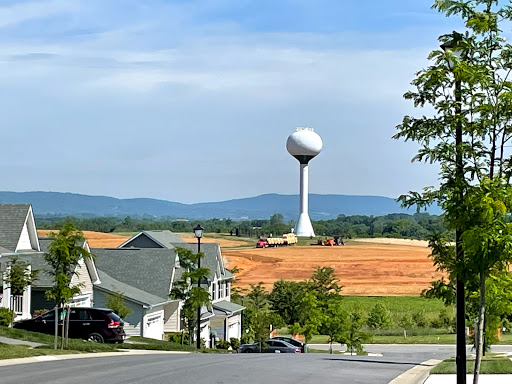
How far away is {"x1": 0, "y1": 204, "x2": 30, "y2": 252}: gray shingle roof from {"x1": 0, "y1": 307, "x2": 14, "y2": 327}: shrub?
2999 millimetres

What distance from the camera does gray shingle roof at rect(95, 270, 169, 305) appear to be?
42688mm

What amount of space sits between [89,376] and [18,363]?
11.4ft

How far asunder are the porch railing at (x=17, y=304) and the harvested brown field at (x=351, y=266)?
4475 cm

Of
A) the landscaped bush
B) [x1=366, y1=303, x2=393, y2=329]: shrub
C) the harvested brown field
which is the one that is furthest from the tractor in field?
the landscaped bush

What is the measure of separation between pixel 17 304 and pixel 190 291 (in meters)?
8.28

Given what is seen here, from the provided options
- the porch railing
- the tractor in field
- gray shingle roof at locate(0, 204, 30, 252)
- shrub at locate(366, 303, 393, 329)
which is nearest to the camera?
gray shingle roof at locate(0, 204, 30, 252)

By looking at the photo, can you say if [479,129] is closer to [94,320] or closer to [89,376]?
[89,376]

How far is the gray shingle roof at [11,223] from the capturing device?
35844 millimetres

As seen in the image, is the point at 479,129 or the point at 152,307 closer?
the point at 479,129

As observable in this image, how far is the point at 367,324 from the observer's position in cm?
6500

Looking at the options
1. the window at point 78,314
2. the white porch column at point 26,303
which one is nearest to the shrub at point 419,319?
the white porch column at point 26,303

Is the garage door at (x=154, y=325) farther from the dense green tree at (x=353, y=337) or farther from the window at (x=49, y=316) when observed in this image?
the window at (x=49, y=316)

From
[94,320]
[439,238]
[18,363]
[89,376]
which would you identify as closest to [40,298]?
[94,320]

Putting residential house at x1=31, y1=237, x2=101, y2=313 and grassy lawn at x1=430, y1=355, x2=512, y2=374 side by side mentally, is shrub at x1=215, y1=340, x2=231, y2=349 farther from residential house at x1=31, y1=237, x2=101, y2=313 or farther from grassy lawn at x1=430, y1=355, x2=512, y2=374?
grassy lawn at x1=430, y1=355, x2=512, y2=374
